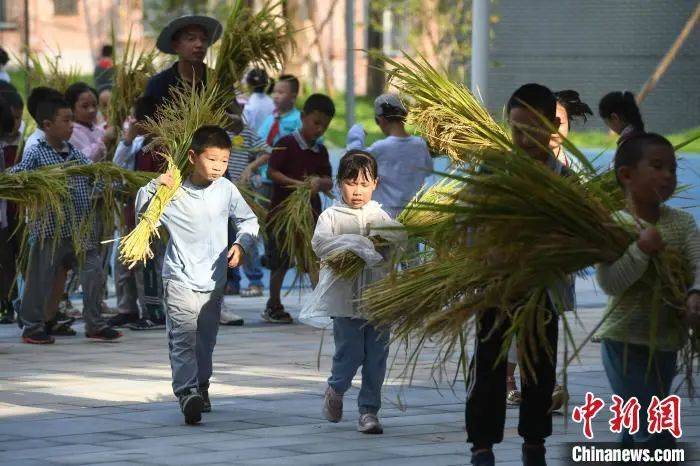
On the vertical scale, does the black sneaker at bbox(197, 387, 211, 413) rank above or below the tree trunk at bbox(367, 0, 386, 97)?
below

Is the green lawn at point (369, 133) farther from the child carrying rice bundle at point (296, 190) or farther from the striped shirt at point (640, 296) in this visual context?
the striped shirt at point (640, 296)

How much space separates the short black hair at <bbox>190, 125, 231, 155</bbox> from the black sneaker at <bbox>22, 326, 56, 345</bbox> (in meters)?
3.21

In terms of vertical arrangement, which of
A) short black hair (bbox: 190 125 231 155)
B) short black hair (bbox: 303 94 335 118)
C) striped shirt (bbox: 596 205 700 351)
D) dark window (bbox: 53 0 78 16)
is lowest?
striped shirt (bbox: 596 205 700 351)

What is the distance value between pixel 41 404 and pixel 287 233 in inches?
113

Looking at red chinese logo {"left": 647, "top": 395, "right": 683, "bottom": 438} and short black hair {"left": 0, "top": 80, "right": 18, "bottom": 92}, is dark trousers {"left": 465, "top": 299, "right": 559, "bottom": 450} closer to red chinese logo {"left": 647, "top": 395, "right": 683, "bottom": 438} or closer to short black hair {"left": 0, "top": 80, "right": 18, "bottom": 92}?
red chinese logo {"left": 647, "top": 395, "right": 683, "bottom": 438}

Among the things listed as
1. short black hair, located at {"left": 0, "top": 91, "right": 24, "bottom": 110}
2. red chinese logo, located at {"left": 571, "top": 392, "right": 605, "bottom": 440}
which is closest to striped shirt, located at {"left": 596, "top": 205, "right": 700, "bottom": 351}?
red chinese logo, located at {"left": 571, "top": 392, "right": 605, "bottom": 440}

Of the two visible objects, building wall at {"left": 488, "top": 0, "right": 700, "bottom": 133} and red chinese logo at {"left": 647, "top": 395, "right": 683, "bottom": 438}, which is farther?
building wall at {"left": 488, "top": 0, "right": 700, "bottom": 133}

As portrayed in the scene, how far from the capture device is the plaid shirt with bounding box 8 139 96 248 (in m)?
9.98

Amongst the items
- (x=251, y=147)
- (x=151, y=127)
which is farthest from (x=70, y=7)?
(x=151, y=127)

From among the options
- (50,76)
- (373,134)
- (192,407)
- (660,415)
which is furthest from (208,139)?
(373,134)

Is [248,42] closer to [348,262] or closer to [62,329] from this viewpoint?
[62,329]

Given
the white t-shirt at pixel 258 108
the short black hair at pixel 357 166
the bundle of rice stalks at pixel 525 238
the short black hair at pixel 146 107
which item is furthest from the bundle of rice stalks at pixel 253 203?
the white t-shirt at pixel 258 108

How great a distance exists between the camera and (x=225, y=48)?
32.8ft

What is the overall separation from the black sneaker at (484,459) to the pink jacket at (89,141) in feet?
19.7
